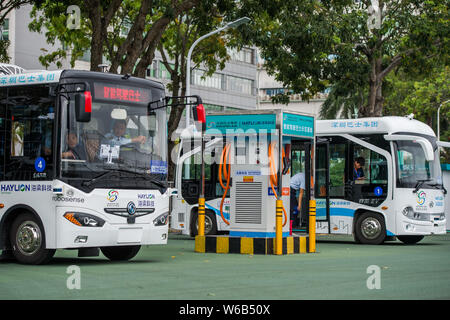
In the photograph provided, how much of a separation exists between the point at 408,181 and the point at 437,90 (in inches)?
1269

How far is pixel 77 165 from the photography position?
45.0 ft

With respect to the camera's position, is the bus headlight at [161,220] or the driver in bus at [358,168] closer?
the bus headlight at [161,220]

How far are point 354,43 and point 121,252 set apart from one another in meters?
15.4

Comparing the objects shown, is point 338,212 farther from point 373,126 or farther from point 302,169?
point 373,126

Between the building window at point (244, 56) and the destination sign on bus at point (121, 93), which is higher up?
the building window at point (244, 56)

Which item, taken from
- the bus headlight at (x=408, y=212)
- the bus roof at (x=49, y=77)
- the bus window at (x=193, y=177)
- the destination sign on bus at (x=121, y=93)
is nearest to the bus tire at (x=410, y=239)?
the bus headlight at (x=408, y=212)

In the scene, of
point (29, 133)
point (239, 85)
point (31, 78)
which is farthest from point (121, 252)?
point (239, 85)

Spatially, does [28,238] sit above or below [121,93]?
below

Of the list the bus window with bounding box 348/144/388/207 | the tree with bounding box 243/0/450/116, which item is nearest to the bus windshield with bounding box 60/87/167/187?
the bus window with bounding box 348/144/388/207

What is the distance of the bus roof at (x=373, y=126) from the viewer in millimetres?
Answer: 21969

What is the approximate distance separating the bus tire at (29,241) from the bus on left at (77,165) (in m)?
0.02

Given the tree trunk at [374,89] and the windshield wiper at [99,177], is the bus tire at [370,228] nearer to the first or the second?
the tree trunk at [374,89]
